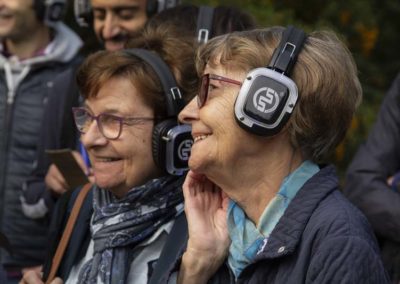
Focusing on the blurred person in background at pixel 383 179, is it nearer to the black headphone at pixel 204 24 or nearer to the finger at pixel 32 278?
the black headphone at pixel 204 24

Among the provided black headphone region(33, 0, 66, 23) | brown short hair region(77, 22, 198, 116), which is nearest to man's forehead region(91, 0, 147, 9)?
black headphone region(33, 0, 66, 23)

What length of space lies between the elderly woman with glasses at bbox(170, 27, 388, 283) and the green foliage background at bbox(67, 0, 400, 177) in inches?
148

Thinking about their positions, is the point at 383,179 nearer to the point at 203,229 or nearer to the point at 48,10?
the point at 203,229

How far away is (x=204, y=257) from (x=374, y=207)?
1553 mm

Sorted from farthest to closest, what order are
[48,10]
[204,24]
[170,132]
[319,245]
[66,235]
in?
[48,10]
[204,24]
[66,235]
[170,132]
[319,245]

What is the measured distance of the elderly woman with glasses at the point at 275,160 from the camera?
289 cm

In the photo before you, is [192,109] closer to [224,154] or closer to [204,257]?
[224,154]

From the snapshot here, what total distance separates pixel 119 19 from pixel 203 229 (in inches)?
77.3

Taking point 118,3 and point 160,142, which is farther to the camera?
point 118,3

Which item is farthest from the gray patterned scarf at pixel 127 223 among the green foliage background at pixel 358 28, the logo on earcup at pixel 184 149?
the green foliage background at pixel 358 28

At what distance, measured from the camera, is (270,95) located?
9.70 feet

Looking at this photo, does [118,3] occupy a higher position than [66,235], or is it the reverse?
[118,3]

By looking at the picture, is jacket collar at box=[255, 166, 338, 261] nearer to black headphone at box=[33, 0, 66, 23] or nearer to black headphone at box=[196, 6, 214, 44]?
black headphone at box=[196, 6, 214, 44]

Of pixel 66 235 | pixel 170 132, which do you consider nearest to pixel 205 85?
pixel 170 132
